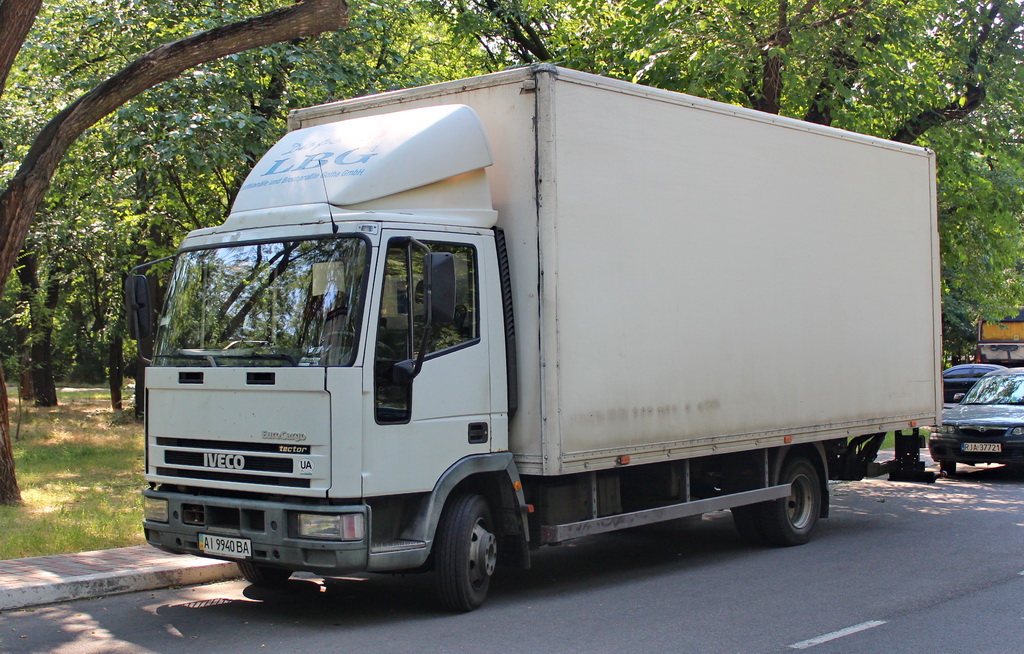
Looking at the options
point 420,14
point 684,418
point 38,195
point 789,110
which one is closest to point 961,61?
point 789,110

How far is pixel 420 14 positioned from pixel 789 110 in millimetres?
7030

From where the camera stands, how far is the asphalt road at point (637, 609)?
6484 mm

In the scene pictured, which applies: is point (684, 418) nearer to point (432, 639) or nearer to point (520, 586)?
point (520, 586)

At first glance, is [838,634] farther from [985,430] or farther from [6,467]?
[985,430]

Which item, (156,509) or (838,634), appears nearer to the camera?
(838,634)

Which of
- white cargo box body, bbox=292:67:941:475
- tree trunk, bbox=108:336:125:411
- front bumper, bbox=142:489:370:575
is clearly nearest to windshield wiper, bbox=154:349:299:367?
front bumper, bbox=142:489:370:575

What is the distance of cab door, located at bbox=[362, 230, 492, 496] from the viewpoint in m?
6.61

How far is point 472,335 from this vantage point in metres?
7.20

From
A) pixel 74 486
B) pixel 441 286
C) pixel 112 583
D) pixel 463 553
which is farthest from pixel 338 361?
pixel 74 486

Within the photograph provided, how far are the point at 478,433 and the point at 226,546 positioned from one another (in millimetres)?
1818

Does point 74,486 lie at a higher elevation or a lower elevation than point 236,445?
lower

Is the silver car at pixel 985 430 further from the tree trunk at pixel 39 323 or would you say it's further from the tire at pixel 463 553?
the tree trunk at pixel 39 323

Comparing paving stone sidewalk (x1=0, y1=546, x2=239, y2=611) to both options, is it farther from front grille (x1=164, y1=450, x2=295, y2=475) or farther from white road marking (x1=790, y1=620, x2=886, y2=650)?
white road marking (x1=790, y1=620, x2=886, y2=650)

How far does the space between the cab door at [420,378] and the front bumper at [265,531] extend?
1.30 feet
